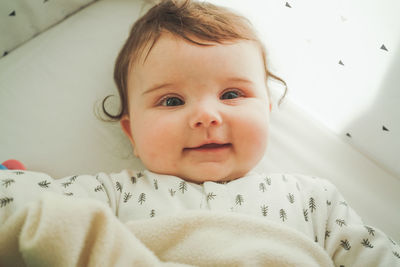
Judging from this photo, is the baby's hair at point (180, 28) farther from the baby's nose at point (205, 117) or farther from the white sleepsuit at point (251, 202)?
the white sleepsuit at point (251, 202)

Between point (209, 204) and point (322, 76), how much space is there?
579mm

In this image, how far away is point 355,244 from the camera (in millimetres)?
694

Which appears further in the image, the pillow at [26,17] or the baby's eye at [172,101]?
the pillow at [26,17]

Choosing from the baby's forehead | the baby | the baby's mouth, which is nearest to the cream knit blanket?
the baby

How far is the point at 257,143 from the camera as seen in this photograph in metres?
0.76

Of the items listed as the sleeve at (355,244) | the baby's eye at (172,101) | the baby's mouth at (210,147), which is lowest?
the sleeve at (355,244)

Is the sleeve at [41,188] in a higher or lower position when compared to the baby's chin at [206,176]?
higher

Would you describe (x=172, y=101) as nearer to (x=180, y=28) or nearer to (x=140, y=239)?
(x=180, y=28)

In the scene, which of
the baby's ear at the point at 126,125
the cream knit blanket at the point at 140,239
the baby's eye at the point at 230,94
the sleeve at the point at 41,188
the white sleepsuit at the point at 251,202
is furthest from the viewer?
the baby's ear at the point at 126,125

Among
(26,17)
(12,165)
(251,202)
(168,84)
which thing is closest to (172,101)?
(168,84)

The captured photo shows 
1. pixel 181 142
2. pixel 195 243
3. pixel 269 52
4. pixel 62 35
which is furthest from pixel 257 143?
pixel 62 35

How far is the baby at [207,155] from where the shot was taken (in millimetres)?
703

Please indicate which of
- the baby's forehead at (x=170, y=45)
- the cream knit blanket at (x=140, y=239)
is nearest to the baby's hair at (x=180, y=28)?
the baby's forehead at (x=170, y=45)

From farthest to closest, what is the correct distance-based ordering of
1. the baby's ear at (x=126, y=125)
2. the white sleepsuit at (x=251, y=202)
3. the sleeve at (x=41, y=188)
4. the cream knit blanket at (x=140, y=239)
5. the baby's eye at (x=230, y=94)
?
1. the baby's ear at (x=126, y=125)
2. the baby's eye at (x=230, y=94)
3. the white sleepsuit at (x=251, y=202)
4. the sleeve at (x=41, y=188)
5. the cream knit blanket at (x=140, y=239)
